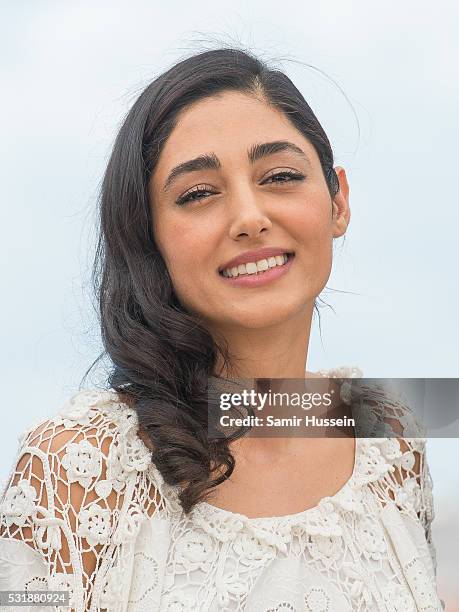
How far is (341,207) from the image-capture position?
10.5 ft

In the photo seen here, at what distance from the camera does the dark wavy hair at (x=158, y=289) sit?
2.67 m

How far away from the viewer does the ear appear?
311 centimetres

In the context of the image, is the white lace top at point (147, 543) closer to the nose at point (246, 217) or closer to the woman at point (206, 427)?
the woman at point (206, 427)

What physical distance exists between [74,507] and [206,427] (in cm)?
46

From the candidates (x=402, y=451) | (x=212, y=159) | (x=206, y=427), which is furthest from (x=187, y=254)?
(x=402, y=451)

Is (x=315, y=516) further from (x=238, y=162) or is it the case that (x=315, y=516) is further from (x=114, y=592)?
(x=238, y=162)

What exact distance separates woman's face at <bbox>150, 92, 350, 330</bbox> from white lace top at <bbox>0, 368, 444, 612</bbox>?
1.43 ft

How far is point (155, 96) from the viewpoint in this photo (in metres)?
2.87

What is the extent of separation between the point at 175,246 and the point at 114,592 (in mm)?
982

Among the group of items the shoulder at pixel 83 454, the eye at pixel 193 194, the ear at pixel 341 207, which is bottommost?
the shoulder at pixel 83 454

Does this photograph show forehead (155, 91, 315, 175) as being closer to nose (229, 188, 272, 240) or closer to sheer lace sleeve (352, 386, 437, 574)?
nose (229, 188, 272, 240)

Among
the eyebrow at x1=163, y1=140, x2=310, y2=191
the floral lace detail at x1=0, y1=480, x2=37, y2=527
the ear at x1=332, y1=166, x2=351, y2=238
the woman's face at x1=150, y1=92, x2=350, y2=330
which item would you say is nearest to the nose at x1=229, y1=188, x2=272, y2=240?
the woman's face at x1=150, y1=92, x2=350, y2=330

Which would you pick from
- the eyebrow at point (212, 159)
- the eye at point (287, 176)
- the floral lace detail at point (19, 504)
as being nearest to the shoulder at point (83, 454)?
the floral lace detail at point (19, 504)
